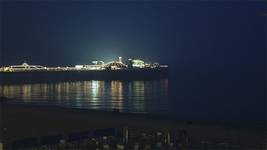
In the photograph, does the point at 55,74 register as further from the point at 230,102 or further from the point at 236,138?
the point at 236,138

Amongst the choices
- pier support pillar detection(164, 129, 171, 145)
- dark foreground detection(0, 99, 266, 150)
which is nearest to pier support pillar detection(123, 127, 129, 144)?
dark foreground detection(0, 99, 266, 150)

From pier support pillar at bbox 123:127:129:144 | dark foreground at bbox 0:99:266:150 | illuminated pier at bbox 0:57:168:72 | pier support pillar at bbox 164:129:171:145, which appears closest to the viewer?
dark foreground at bbox 0:99:266:150

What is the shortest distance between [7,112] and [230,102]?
1487 cm

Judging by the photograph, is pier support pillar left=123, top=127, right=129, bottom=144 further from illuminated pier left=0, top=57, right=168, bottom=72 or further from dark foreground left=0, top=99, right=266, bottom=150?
illuminated pier left=0, top=57, right=168, bottom=72

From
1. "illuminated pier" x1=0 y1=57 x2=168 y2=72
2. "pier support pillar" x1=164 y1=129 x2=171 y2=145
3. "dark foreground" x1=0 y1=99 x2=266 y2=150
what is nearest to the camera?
"dark foreground" x1=0 y1=99 x2=266 y2=150

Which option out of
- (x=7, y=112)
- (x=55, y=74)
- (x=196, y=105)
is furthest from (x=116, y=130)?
(x=55, y=74)

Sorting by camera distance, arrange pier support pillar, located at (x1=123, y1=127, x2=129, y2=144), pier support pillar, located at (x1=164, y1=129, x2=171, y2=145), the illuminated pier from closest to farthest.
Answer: pier support pillar, located at (x1=164, y1=129, x2=171, y2=145), pier support pillar, located at (x1=123, y1=127, x2=129, y2=144), the illuminated pier

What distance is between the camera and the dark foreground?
193 inches

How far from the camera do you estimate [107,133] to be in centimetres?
584

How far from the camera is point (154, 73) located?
58094 mm

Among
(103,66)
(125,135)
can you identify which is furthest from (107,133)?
(103,66)

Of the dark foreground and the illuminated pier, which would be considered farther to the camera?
the illuminated pier

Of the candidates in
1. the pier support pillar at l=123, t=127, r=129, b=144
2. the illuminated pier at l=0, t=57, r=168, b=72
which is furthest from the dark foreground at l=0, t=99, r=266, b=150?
the illuminated pier at l=0, t=57, r=168, b=72

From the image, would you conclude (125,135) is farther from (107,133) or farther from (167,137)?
(167,137)
